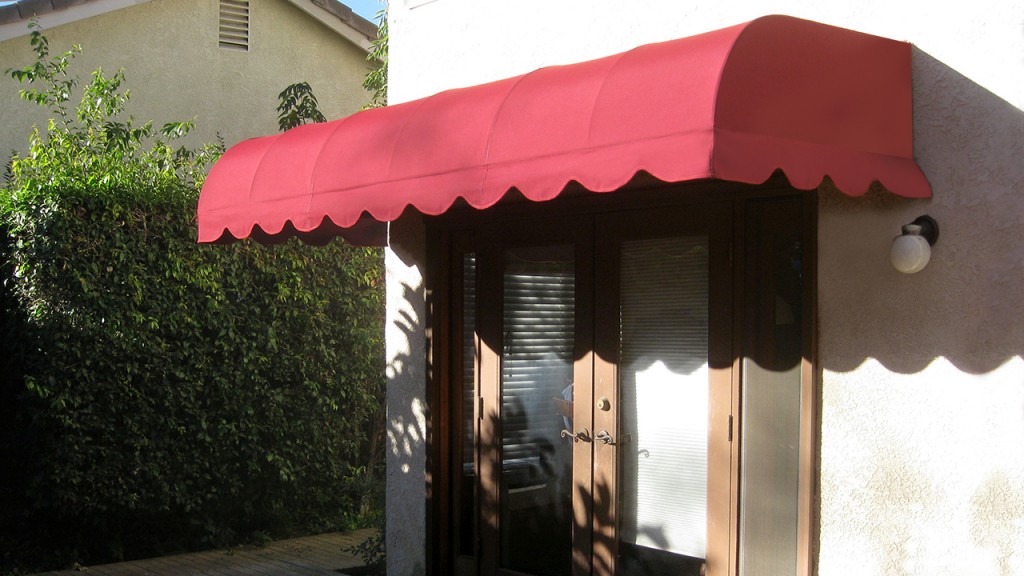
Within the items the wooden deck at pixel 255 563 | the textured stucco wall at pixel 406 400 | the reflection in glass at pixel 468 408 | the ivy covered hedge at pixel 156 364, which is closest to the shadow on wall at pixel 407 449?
the textured stucco wall at pixel 406 400

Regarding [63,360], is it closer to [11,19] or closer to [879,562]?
[11,19]

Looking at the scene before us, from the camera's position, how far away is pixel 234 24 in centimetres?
1683

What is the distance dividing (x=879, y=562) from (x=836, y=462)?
0.60 m

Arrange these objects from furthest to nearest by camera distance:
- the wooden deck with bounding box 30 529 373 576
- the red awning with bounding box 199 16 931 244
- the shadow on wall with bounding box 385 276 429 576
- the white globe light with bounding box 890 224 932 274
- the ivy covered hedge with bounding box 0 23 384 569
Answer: the wooden deck with bounding box 30 529 373 576 → the ivy covered hedge with bounding box 0 23 384 569 → the shadow on wall with bounding box 385 276 429 576 → the white globe light with bounding box 890 224 932 274 → the red awning with bounding box 199 16 931 244

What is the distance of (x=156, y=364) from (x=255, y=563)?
2.36 metres

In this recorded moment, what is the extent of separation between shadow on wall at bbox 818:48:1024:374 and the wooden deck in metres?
6.47

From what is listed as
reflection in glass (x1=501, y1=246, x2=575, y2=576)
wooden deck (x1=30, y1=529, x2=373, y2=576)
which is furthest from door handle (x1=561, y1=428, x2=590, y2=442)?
wooden deck (x1=30, y1=529, x2=373, y2=576)

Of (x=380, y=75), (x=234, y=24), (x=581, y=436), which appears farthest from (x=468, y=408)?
(x=234, y=24)

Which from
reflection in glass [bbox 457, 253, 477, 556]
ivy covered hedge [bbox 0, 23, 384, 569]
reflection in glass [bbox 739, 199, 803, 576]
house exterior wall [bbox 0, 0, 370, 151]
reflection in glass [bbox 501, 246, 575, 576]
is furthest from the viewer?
house exterior wall [bbox 0, 0, 370, 151]

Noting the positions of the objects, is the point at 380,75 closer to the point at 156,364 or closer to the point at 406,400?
the point at 156,364

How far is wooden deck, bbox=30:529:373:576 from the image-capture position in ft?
35.3

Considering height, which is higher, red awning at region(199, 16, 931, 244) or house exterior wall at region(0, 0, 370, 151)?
house exterior wall at region(0, 0, 370, 151)

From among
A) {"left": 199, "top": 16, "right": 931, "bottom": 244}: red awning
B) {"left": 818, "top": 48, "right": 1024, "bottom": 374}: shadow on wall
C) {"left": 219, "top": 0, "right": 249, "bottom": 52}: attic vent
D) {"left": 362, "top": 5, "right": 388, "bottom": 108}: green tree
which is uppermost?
{"left": 219, "top": 0, "right": 249, "bottom": 52}: attic vent

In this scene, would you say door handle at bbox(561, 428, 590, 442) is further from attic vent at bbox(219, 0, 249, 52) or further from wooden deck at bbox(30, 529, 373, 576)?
attic vent at bbox(219, 0, 249, 52)
